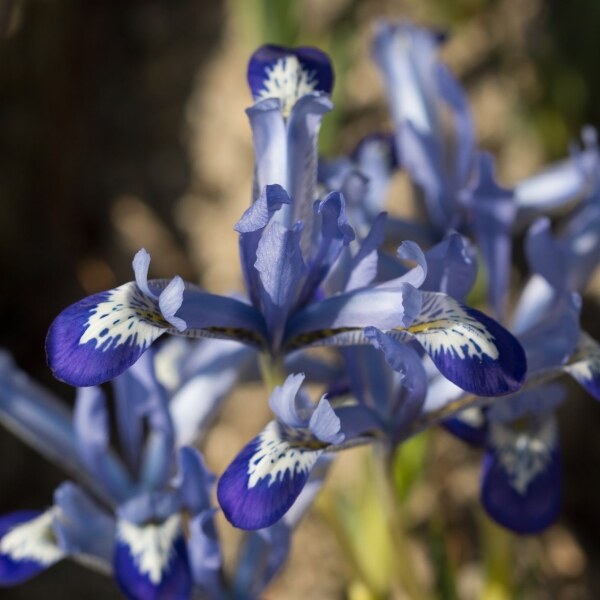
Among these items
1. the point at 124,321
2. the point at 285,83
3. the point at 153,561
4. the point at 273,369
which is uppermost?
the point at 285,83

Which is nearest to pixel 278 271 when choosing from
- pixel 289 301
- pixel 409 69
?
pixel 289 301

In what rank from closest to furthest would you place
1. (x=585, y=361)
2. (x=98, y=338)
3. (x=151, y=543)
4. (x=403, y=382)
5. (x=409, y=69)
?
(x=98, y=338) → (x=403, y=382) → (x=585, y=361) → (x=151, y=543) → (x=409, y=69)

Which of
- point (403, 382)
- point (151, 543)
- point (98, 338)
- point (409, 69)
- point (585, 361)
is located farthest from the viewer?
Answer: point (409, 69)

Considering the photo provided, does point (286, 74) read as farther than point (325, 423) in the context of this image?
Yes

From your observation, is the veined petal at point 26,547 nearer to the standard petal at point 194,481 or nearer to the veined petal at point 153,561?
the veined petal at point 153,561

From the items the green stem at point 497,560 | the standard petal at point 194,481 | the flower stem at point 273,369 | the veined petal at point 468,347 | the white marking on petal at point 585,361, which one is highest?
the veined petal at point 468,347

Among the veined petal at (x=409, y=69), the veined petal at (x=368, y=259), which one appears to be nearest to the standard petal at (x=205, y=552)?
the veined petal at (x=368, y=259)

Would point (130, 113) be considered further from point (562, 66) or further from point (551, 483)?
point (551, 483)

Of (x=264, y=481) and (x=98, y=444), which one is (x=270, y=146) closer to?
(x=264, y=481)
